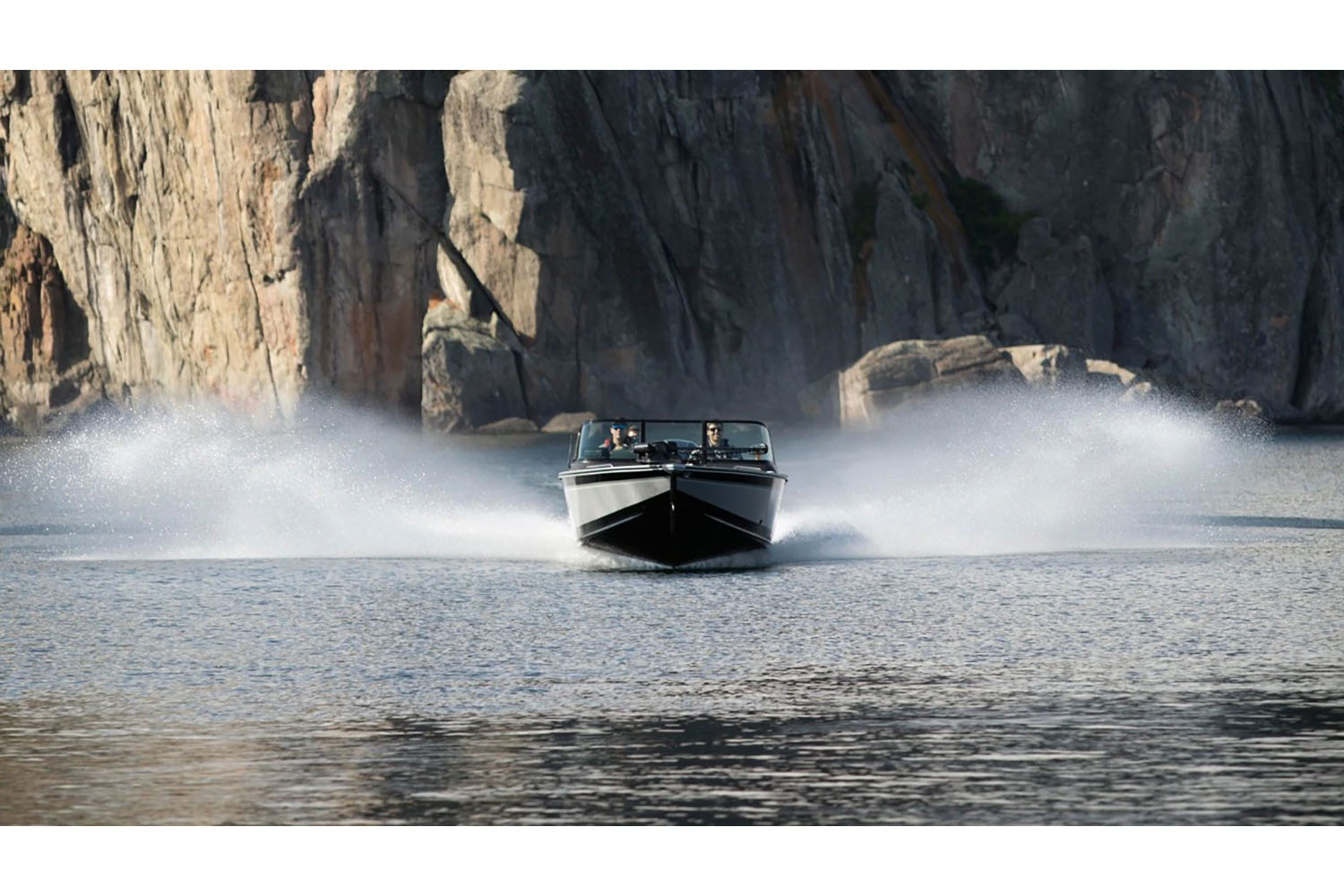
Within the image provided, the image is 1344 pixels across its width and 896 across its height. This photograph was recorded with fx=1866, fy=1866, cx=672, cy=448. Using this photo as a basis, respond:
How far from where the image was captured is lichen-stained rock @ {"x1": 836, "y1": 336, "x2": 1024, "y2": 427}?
77.1 metres

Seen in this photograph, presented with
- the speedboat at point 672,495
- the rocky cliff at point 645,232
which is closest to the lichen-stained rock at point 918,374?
the rocky cliff at point 645,232

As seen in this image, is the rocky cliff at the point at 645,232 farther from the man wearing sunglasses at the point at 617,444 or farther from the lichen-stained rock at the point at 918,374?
the man wearing sunglasses at the point at 617,444

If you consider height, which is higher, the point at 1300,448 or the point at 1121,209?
the point at 1121,209

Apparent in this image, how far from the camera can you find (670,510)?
2859cm

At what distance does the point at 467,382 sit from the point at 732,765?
66784 mm

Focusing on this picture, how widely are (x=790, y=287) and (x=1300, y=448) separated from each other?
27.5 metres

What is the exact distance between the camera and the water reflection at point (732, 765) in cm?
1282

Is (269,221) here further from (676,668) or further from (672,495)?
(676,668)

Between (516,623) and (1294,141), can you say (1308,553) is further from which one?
(1294,141)

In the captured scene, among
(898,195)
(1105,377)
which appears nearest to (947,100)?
(898,195)

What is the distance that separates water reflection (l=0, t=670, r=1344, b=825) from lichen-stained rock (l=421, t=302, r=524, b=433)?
207 feet

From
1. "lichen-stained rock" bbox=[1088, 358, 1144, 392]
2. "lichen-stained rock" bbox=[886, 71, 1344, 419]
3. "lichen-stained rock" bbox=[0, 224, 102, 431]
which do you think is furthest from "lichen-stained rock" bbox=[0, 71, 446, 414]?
"lichen-stained rock" bbox=[1088, 358, 1144, 392]

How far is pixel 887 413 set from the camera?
252ft

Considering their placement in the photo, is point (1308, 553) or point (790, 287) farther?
point (790, 287)
